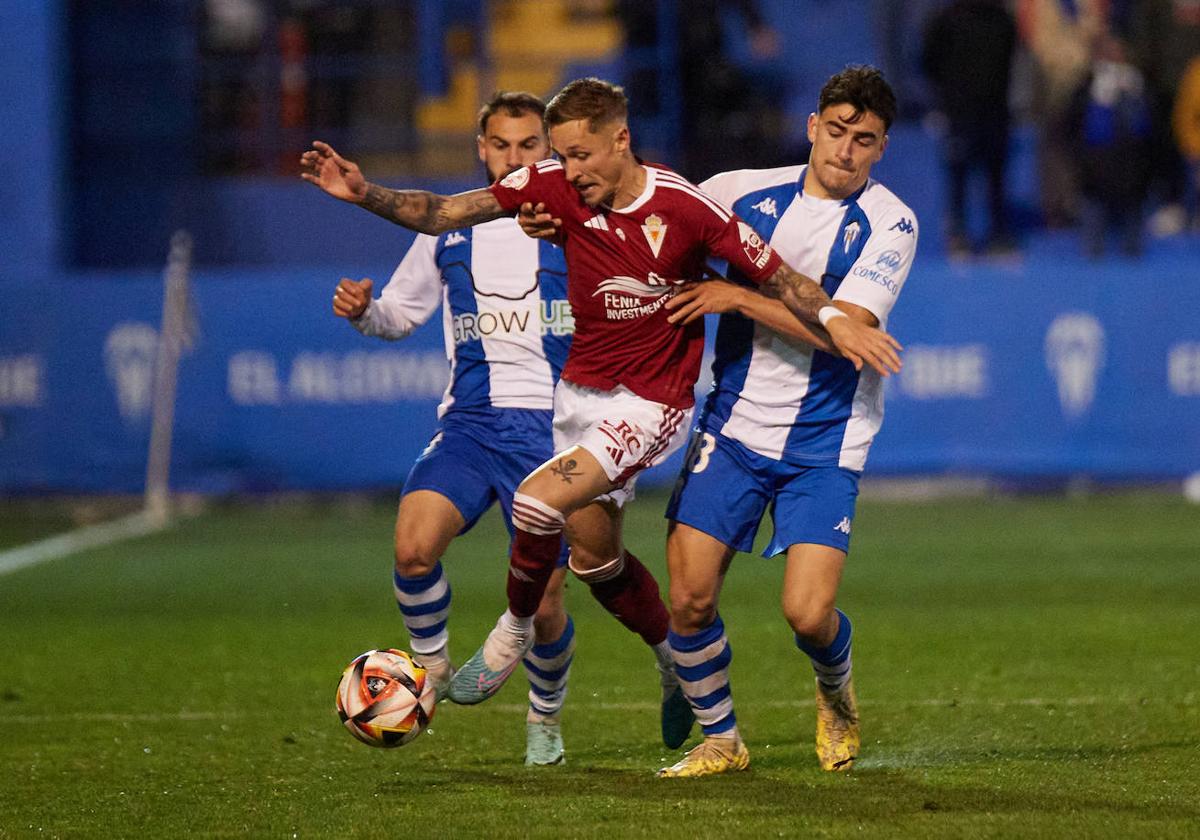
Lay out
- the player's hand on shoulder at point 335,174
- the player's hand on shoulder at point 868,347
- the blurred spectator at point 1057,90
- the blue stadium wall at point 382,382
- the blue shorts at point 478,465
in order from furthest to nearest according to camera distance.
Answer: the blurred spectator at point 1057,90, the blue stadium wall at point 382,382, the blue shorts at point 478,465, the player's hand on shoulder at point 335,174, the player's hand on shoulder at point 868,347

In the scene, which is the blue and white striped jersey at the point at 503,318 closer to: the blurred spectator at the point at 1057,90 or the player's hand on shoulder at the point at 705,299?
the player's hand on shoulder at the point at 705,299

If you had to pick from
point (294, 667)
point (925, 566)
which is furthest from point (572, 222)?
point (925, 566)

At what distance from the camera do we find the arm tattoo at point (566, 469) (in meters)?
5.86

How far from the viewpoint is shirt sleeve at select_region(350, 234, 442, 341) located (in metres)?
6.96

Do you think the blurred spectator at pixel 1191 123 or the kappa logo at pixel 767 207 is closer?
the kappa logo at pixel 767 207

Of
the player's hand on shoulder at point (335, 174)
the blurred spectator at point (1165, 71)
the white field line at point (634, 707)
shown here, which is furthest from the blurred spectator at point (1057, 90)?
the player's hand on shoulder at point (335, 174)

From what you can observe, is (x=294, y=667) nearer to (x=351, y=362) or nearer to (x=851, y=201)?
(x=851, y=201)

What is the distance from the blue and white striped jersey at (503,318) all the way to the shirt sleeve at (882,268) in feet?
3.91

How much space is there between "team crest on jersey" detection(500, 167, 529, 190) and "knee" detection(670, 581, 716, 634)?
1.31m

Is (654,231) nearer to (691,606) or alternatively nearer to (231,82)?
(691,606)

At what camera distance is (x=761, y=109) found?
18250 millimetres

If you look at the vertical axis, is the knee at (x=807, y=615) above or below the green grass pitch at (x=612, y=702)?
above

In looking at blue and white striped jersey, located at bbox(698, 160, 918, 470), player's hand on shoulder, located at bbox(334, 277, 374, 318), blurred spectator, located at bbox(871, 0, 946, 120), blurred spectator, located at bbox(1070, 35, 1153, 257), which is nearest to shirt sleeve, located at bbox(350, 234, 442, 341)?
player's hand on shoulder, located at bbox(334, 277, 374, 318)

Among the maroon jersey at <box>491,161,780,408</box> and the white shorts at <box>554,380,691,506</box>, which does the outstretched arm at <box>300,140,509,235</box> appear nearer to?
the maroon jersey at <box>491,161,780,408</box>
